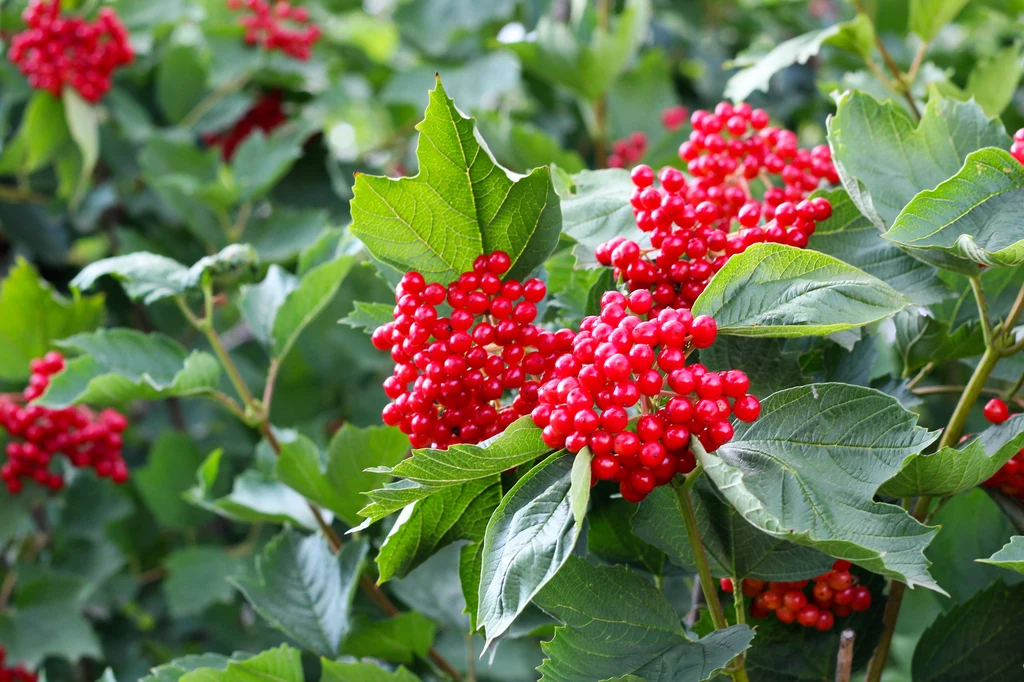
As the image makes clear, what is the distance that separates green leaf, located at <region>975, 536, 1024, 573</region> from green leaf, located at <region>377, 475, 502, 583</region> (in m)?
0.41

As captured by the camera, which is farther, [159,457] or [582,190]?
[159,457]

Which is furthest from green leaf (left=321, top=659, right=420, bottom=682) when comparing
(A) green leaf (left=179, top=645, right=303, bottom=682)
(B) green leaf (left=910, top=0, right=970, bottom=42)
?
(B) green leaf (left=910, top=0, right=970, bottom=42)

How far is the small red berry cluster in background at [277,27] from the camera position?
252 cm

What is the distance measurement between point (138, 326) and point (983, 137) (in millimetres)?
2164

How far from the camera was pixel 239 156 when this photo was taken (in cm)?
216

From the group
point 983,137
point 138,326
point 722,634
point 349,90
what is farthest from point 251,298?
point 349,90

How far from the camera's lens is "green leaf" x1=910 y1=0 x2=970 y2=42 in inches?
61.0

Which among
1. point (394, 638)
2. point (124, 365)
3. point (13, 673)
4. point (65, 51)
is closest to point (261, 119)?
point (65, 51)

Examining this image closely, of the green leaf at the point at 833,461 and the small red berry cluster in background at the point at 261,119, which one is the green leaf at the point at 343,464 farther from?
the small red berry cluster in background at the point at 261,119

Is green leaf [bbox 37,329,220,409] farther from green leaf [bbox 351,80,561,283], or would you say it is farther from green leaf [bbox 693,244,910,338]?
green leaf [bbox 693,244,910,338]

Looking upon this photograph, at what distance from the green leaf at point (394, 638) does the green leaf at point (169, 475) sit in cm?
105

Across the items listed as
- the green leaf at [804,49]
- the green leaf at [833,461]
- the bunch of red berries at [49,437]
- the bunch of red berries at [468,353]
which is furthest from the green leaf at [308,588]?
the green leaf at [804,49]

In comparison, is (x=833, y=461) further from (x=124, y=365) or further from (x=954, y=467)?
(x=124, y=365)

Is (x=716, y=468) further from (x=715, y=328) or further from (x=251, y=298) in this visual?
(x=251, y=298)
